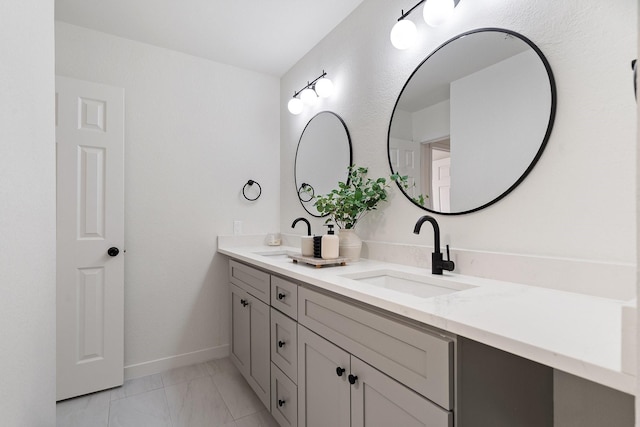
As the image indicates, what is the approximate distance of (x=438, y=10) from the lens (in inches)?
53.1

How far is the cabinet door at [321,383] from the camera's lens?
111 cm

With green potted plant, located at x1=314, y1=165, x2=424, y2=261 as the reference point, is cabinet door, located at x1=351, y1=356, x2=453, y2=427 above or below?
below

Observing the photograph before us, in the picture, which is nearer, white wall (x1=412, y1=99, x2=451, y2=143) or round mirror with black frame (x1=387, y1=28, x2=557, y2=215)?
round mirror with black frame (x1=387, y1=28, x2=557, y2=215)

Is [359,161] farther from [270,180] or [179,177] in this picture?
[179,177]

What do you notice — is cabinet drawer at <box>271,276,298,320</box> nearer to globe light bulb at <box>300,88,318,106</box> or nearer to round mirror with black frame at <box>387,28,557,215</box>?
round mirror with black frame at <box>387,28,557,215</box>

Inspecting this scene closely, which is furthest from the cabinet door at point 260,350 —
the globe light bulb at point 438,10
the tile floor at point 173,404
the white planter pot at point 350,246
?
the globe light bulb at point 438,10

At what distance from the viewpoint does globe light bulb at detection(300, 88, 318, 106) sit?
2332 millimetres

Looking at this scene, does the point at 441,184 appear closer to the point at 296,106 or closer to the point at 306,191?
the point at 306,191

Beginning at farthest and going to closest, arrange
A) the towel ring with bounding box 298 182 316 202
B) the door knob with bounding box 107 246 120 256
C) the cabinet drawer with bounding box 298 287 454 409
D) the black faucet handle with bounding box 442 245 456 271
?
the towel ring with bounding box 298 182 316 202 < the door knob with bounding box 107 246 120 256 < the black faucet handle with bounding box 442 245 456 271 < the cabinet drawer with bounding box 298 287 454 409

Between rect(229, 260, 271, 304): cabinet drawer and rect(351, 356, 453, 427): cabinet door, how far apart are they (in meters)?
0.78

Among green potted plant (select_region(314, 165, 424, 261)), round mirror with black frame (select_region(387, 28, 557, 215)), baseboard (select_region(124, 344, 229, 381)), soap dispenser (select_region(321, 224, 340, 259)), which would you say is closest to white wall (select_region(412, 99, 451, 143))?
round mirror with black frame (select_region(387, 28, 557, 215))

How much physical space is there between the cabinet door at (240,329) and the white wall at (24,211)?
111 cm

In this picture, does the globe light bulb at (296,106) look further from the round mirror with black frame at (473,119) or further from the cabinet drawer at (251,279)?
the cabinet drawer at (251,279)

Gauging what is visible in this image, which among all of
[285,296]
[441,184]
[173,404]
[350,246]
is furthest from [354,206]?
[173,404]
